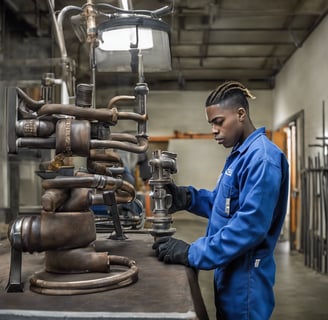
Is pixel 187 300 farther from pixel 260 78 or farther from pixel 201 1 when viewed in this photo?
pixel 260 78

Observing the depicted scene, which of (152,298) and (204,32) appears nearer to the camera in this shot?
(152,298)

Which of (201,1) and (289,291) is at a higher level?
(201,1)

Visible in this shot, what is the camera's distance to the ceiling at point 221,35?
14.1 feet

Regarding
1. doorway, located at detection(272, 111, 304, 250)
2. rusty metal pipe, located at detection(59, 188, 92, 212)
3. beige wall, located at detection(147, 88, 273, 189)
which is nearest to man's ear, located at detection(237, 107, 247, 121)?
rusty metal pipe, located at detection(59, 188, 92, 212)

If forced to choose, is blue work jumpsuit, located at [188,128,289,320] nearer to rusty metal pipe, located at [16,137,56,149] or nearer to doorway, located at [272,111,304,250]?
rusty metal pipe, located at [16,137,56,149]

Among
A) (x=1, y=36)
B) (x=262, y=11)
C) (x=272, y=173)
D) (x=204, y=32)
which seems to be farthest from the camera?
(x=204, y=32)

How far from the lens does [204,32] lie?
553cm

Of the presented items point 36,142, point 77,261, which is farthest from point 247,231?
point 36,142

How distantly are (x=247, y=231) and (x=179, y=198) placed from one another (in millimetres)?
488

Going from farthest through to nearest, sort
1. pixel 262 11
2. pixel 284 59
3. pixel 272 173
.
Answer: pixel 284 59 < pixel 262 11 < pixel 272 173

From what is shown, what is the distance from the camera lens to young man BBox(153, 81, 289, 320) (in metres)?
1.21

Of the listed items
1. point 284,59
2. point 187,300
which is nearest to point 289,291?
point 187,300

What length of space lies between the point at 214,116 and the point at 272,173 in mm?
298

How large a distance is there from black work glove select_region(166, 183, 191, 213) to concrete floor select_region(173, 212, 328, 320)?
69.9 inches
